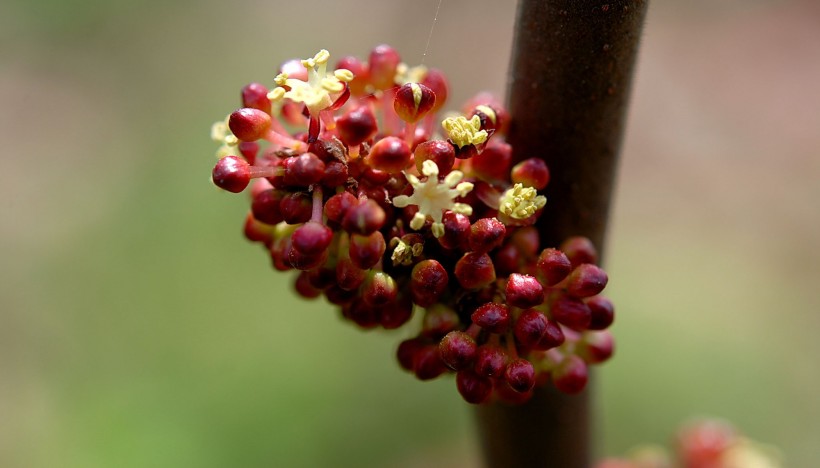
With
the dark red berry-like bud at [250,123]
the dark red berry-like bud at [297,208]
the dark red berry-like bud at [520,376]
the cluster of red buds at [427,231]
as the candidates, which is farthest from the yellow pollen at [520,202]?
the dark red berry-like bud at [250,123]

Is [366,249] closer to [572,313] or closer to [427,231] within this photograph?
[427,231]

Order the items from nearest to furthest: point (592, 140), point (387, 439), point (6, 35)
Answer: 1. point (592, 140)
2. point (387, 439)
3. point (6, 35)

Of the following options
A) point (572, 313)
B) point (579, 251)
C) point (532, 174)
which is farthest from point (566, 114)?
point (572, 313)

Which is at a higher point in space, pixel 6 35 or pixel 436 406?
pixel 6 35

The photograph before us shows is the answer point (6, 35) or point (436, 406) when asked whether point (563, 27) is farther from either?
point (6, 35)

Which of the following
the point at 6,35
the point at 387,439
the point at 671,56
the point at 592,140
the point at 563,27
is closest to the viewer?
the point at 563,27

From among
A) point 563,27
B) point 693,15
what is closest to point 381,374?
point 563,27

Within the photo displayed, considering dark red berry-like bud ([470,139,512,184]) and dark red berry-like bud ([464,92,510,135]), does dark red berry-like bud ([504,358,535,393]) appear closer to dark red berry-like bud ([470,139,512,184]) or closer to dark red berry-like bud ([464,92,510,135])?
dark red berry-like bud ([470,139,512,184])
